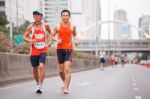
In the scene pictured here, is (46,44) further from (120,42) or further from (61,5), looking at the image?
(120,42)

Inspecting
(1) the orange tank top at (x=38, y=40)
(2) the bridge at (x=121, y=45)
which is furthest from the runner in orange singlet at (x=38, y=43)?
(2) the bridge at (x=121, y=45)

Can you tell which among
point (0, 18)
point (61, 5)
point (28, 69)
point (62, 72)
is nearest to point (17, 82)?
point (28, 69)

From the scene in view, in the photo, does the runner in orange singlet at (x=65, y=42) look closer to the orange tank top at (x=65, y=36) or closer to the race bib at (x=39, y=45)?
the orange tank top at (x=65, y=36)

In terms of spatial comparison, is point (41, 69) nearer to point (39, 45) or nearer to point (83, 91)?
point (39, 45)

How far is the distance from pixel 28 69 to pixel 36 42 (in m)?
9.81

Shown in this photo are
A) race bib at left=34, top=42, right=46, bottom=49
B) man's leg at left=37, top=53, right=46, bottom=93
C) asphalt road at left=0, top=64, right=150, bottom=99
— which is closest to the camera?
asphalt road at left=0, top=64, right=150, bottom=99

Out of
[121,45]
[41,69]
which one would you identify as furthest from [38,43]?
[121,45]

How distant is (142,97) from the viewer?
14.2m

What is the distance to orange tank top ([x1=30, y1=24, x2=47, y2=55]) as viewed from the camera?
46.9 ft

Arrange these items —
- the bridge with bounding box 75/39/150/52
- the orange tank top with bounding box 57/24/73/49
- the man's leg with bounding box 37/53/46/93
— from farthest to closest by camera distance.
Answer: the bridge with bounding box 75/39/150/52 < the orange tank top with bounding box 57/24/73/49 < the man's leg with bounding box 37/53/46/93

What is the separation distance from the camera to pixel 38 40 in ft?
46.9

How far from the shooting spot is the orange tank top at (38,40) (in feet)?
46.9

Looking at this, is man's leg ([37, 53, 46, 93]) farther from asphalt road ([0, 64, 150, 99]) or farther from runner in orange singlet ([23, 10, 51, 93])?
asphalt road ([0, 64, 150, 99])

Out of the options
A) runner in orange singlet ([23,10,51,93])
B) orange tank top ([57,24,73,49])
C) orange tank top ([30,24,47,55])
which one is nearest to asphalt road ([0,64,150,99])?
runner in orange singlet ([23,10,51,93])
